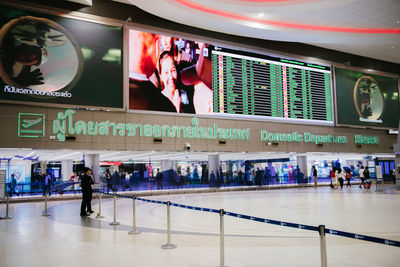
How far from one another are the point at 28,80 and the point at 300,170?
76.1 ft

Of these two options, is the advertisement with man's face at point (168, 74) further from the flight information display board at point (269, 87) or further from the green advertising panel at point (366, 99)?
the green advertising panel at point (366, 99)

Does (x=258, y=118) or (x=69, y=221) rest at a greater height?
(x=258, y=118)

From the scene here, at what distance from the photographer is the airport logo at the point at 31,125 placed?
1462cm

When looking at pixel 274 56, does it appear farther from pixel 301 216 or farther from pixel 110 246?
pixel 110 246

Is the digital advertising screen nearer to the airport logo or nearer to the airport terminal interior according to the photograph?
the airport terminal interior

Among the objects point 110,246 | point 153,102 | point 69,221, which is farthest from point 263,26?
point 110,246

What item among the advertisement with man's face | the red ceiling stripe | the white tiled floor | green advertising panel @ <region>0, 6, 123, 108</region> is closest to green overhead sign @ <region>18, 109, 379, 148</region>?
green advertising panel @ <region>0, 6, 123, 108</region>

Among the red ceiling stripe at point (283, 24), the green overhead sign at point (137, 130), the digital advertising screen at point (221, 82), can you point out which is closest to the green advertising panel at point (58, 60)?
the green overhead sign at point (137, 130)

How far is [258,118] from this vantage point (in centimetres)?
2139

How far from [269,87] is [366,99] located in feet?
31.8

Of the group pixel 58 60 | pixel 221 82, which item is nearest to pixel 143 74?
pixel 58 60

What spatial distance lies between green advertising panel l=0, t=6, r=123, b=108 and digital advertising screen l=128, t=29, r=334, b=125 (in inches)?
44.4

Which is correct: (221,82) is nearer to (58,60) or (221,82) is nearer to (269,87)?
(269,87)

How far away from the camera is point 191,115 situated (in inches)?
743
